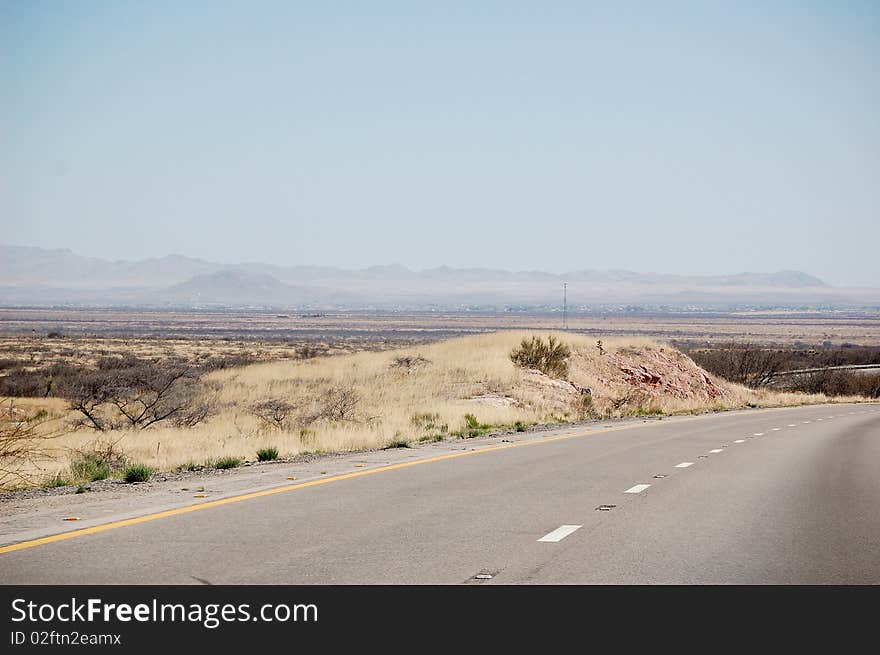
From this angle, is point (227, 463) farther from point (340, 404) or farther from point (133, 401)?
point (133, 401)

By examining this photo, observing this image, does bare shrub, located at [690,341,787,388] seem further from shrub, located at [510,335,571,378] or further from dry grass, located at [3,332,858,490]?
shrub, located at [510,335,571,378]

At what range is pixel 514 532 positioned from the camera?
10.3 metres

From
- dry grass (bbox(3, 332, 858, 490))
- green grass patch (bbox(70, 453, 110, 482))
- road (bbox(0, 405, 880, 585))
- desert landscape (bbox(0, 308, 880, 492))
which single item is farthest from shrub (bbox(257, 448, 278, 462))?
road (bbox(0, 405, 880, 585))

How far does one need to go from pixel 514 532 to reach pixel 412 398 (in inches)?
1041

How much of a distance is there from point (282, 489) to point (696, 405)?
33114 millimetres

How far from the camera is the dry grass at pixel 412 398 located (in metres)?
21.7

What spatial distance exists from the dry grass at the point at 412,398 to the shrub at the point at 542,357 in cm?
60

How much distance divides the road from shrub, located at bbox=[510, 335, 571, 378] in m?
26.7

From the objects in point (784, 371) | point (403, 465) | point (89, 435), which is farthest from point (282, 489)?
point (784, 371)

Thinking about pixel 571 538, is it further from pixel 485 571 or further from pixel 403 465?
pixel 403 465

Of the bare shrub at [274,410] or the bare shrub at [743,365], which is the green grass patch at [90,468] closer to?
the bare shrub at [274,410]

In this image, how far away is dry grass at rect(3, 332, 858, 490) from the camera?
21688 mm
